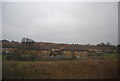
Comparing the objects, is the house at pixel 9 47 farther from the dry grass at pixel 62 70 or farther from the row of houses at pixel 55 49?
the dry grass at pixel 62 70

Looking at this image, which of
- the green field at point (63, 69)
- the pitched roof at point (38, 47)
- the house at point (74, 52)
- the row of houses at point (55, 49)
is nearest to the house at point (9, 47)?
the row of houses at point (55, 49)

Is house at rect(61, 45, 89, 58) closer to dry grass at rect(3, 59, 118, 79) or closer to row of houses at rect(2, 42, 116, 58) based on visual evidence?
row of houses at rect(2, 42, 116, 58)

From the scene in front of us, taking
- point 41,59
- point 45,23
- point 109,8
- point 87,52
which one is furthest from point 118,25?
point 41,59

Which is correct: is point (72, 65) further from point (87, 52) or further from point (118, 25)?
point (118, 25)

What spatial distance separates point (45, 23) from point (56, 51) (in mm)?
1282

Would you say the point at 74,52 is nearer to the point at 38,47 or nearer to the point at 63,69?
the point at 63,69

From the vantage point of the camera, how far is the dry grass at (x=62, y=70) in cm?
289

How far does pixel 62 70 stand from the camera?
122 inches

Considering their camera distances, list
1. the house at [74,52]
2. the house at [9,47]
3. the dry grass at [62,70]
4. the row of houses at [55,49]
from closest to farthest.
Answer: the dry grass at [62,70] → the house at [9,47] → the row of houses at [55,49] → the house at [74,52]

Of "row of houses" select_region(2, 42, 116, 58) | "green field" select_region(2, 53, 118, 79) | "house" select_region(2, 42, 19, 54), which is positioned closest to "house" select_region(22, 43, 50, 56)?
"row of houses" select_region(2, 42, 116, 58)

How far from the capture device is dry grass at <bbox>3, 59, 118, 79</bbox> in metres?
2.89

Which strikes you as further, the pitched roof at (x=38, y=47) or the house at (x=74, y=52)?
the house at (x=74, y=52)

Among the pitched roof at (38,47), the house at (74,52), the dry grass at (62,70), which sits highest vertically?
the pitched roof at (38,47)

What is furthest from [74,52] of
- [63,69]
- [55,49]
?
[63,69]
